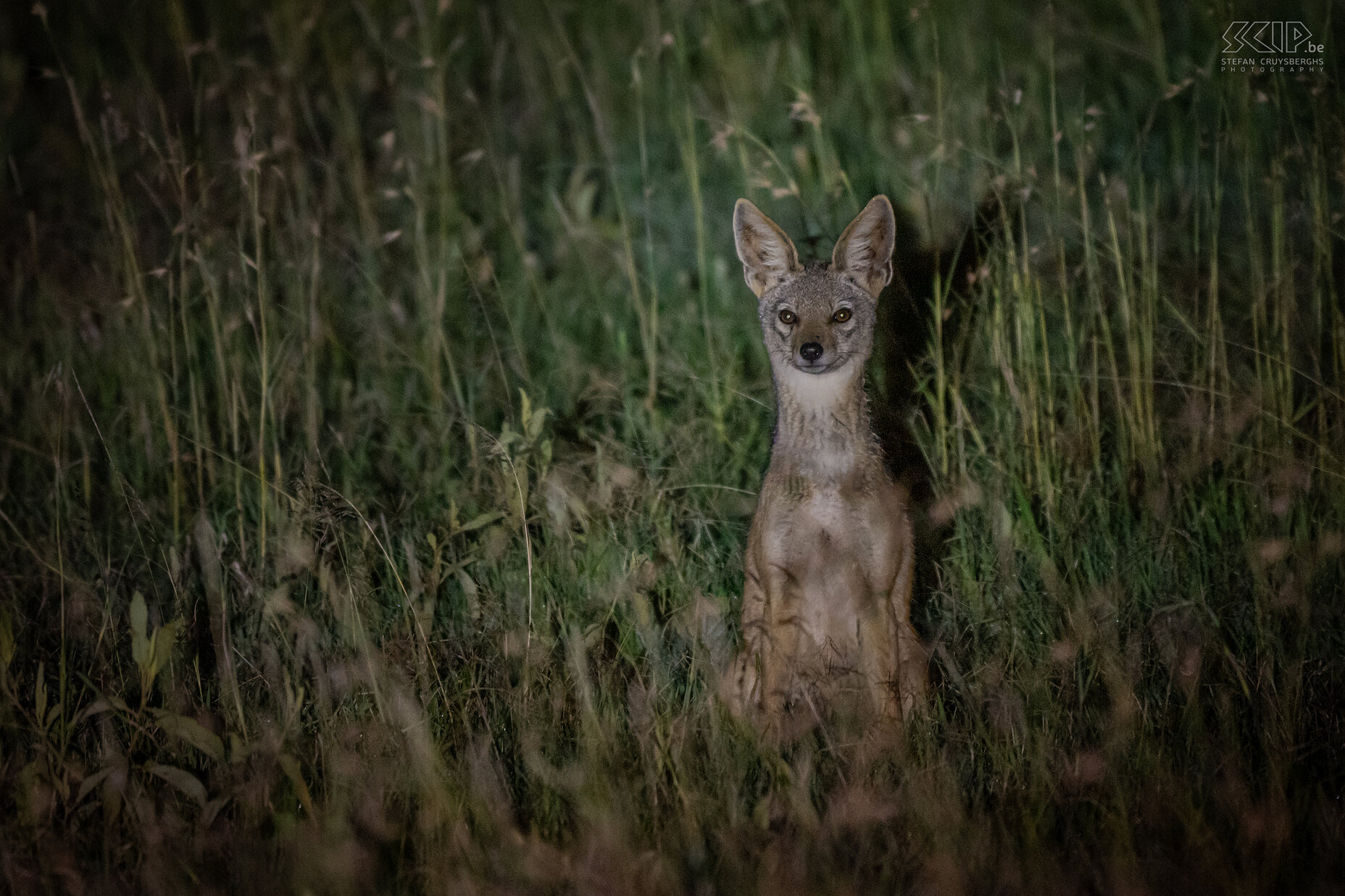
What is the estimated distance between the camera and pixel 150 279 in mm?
5168

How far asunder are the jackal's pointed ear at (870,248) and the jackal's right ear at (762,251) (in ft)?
0.51

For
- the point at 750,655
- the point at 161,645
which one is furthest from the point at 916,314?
the point at 161,645

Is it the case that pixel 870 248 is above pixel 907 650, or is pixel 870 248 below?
above

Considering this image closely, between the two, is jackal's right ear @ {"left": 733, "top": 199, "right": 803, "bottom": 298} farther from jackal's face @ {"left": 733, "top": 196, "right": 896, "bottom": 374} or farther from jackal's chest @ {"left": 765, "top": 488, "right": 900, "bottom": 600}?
jackal's chest @ {"left": 765, "top": 488, "right": 900, "bottom": 600}

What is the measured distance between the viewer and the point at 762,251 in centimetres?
382

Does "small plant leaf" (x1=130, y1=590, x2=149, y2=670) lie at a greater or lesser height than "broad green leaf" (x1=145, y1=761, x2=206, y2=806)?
greater

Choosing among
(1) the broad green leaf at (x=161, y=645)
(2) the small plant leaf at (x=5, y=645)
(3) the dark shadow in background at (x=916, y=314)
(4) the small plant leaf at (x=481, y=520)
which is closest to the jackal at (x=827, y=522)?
(3) the dark shadow in background at (x=916, y=314)

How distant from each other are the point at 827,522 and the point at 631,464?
98 cm

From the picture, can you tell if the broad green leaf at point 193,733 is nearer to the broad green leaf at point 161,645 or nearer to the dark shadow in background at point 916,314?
the broad green leaf at point 161,645

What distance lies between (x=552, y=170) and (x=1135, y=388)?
10.2 ft

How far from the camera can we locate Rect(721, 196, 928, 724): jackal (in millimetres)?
3385

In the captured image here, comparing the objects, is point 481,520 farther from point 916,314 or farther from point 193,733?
point 916,314

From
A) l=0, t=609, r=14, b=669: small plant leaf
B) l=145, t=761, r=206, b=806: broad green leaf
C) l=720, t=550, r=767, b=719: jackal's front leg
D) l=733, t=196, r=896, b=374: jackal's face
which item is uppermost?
l=733, t=196, r=896, b=374: jackal's face

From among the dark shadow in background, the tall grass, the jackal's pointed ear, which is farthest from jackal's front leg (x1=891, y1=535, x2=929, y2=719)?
the jackal's pointed ear
